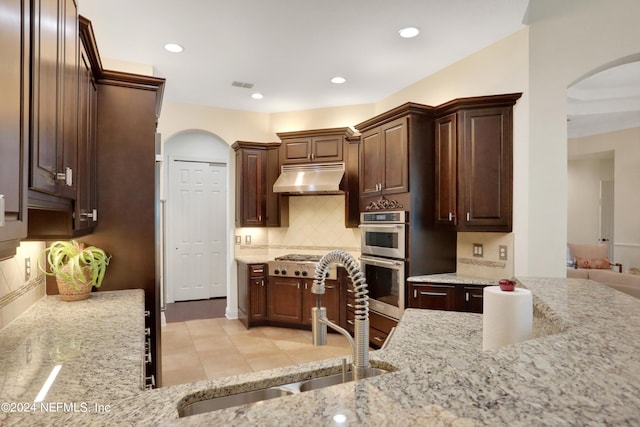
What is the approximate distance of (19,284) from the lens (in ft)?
6.20

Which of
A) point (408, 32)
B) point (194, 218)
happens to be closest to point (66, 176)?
point (408, 32)

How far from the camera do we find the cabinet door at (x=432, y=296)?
3.19 meters

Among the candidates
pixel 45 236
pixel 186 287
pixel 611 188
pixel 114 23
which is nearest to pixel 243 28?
pixel 114 23

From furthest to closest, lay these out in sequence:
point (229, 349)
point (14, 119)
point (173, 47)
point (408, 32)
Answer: point (229, 349), point (173, 47), point (408, 32), point (14, 119)

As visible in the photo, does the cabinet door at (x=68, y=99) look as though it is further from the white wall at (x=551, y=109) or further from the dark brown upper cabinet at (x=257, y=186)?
the dark brown upper cabinet at (x=257, y=186)

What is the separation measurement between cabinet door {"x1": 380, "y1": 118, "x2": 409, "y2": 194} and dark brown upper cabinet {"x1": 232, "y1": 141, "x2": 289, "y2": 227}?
1.72m

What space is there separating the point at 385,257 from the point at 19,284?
2864 millimetres

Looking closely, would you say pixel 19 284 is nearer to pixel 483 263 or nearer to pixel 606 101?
pixel 483 263

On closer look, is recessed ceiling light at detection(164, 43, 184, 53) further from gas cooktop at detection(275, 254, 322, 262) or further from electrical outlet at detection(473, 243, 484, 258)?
electrical outlet at detection(473, 243, 484, 258)

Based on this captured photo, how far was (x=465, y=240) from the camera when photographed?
11.7 feet

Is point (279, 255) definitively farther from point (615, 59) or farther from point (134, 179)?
point (615, 59)

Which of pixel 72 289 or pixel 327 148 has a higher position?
pixel 327 148

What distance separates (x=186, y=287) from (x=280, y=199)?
2.50m

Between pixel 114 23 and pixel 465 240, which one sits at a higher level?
pixel 114 23
